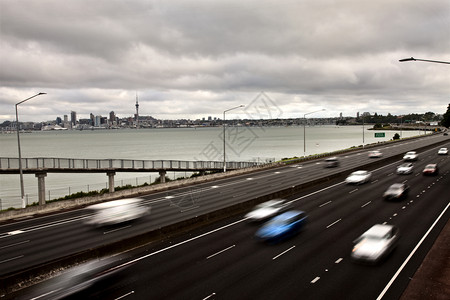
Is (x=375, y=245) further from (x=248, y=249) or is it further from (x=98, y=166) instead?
(x=98, y=166)

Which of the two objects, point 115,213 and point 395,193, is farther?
point 395,193

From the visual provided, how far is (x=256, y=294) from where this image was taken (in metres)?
14.4

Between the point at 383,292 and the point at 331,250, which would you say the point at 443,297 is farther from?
the point at 331,250

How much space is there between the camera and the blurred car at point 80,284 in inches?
499

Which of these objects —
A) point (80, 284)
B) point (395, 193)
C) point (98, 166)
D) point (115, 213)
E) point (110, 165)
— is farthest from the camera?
point (110, 165)

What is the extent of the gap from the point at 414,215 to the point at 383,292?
14022mm

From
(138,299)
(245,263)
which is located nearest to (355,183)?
(245,263)

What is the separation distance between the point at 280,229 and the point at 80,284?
12.1 meters

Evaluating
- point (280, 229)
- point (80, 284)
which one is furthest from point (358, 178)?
point (80, 284)

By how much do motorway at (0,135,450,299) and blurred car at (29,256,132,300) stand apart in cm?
29

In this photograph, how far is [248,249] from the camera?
779 inches

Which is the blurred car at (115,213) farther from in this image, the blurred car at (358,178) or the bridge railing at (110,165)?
the blurred car at (358,178)

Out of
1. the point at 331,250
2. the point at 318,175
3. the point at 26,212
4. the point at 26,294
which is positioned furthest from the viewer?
the point at 318,175

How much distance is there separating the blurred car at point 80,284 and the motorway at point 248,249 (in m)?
0.29
